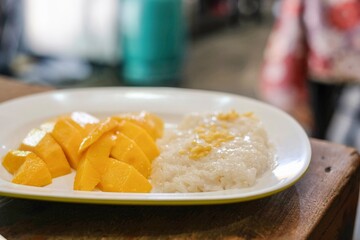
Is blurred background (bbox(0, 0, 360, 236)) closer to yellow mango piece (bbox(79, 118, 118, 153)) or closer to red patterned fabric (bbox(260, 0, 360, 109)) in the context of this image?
red patterned fabric (bbox(260, 0, 360, 109))

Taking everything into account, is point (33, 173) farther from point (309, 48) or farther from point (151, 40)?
point (151, 40)

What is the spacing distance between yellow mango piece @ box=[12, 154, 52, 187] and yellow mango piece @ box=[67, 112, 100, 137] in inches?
3.6

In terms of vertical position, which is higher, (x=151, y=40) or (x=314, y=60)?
(x=314, y=60)

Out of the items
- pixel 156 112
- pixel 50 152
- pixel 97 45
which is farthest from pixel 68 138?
pixel 97 45

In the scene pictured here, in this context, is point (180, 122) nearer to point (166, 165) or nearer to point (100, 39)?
point (166, 165)

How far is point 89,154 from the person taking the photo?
0.77 metres

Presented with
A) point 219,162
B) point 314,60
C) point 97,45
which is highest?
point 219,162

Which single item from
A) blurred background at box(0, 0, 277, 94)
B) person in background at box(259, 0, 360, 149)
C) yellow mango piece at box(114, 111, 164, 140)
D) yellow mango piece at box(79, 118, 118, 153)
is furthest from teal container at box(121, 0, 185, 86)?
yellow mango piece at box(79, 118, 118, 153)

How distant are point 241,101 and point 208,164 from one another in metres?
0.31

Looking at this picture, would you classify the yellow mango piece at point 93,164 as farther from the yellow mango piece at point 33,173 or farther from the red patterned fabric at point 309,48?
the red patterned fabric at point 309,48

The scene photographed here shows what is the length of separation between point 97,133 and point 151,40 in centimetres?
243

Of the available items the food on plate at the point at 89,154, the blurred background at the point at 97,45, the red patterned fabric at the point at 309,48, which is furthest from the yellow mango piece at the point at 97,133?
the blurred background at the point at 97,45

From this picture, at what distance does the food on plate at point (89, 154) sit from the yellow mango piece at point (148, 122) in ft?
0.08

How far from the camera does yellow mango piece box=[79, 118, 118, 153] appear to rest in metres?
0.77
